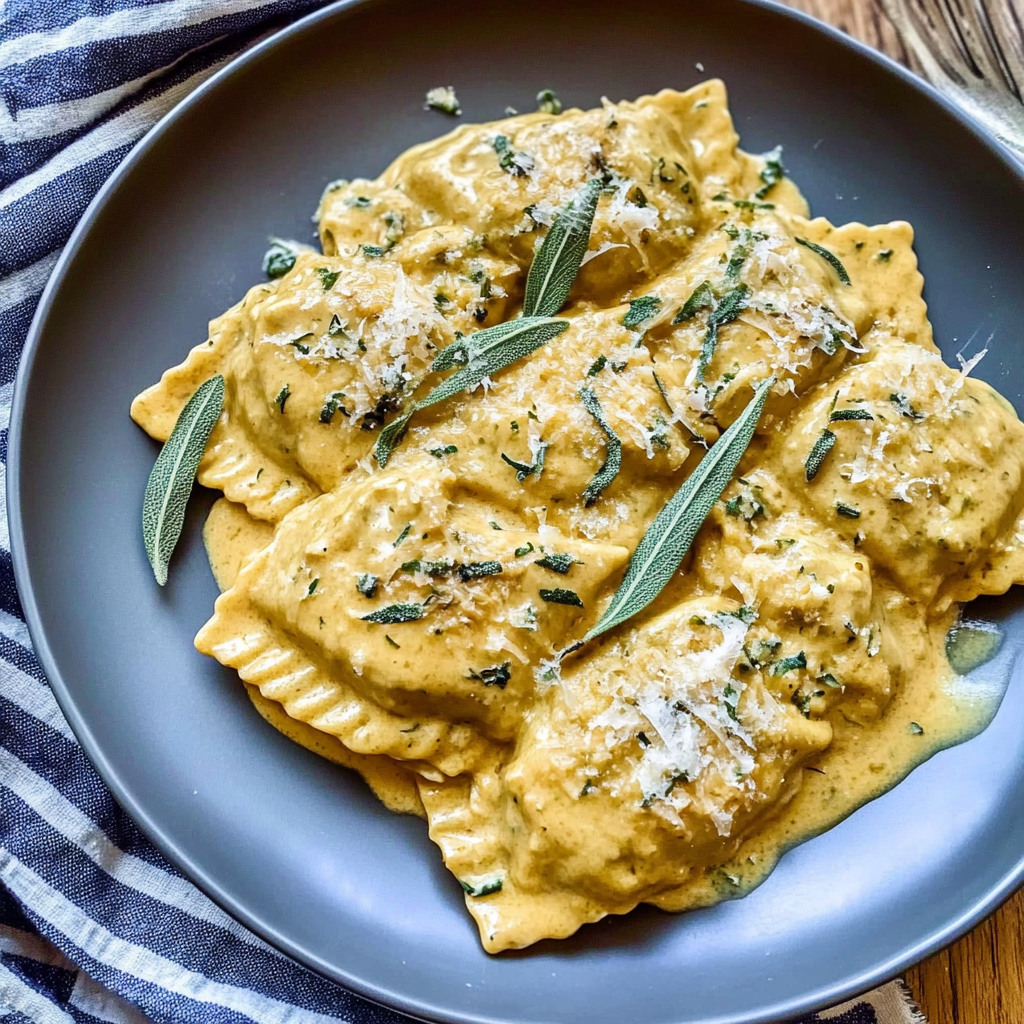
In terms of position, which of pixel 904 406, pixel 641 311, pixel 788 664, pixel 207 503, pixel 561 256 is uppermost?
pixel 561 256

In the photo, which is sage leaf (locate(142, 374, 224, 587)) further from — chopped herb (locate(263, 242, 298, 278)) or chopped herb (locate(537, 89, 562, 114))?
chopped herb (locate(537, 89, 562, 114))

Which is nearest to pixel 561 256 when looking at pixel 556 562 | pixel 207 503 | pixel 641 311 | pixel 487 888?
pixel 641 311

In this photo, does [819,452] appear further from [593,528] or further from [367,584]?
[367,584]

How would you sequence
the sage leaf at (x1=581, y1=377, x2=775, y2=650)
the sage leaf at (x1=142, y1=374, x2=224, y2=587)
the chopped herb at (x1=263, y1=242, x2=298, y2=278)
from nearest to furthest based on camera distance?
the sage leaf at (x1=581, y1=377, x2=775, y2=650), the sage leaf at (x1=142, y1=374, x2=224, y2=587), the chopped herb at (x1=263, y1=242, x2=298, y2=278)

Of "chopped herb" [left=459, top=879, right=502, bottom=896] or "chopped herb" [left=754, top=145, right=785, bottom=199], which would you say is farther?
"chopped herb" [left=754, top=145, right=785, bottom=199]

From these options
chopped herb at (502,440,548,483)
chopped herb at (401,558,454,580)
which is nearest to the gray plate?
A: chopped herb at (401,558,454,580)

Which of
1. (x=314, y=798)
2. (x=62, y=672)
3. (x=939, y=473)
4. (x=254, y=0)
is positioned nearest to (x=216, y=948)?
(x=314, y=798)
